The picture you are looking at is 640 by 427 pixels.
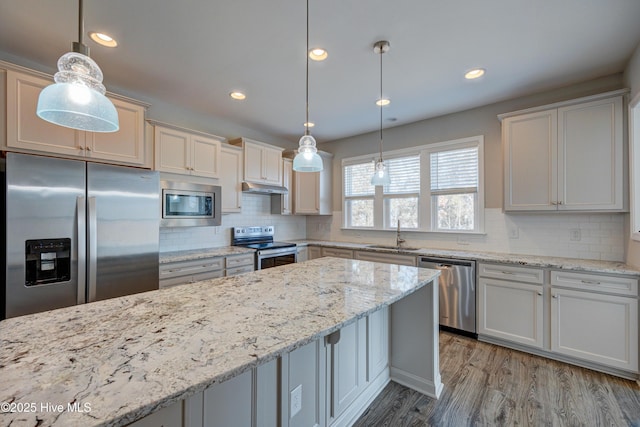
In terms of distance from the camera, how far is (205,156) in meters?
3.37

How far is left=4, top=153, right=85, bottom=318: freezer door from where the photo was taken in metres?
1.87

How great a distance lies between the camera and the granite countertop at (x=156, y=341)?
658mm

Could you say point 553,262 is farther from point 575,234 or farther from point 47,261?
point 47,261

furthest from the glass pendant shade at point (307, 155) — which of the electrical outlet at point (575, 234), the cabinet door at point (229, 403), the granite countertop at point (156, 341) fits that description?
the electrical outlet at point (575, 234)

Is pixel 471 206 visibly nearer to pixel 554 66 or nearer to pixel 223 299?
pixel 554 66

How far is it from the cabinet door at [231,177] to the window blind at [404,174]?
2219 millimetres

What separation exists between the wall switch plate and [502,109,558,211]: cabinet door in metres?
2.87

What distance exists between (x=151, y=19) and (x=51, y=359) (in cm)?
212

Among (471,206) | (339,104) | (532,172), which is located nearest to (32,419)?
(339,104)

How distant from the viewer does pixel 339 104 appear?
337 cm

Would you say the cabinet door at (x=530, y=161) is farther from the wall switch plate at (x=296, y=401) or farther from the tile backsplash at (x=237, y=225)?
the tile backsplash at (x=237, y=225)

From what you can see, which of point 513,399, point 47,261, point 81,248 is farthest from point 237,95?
point 513,399

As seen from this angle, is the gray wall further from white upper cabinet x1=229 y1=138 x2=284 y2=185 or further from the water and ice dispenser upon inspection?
the water and ice dispenser

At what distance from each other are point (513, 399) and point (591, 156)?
7.47 ft
